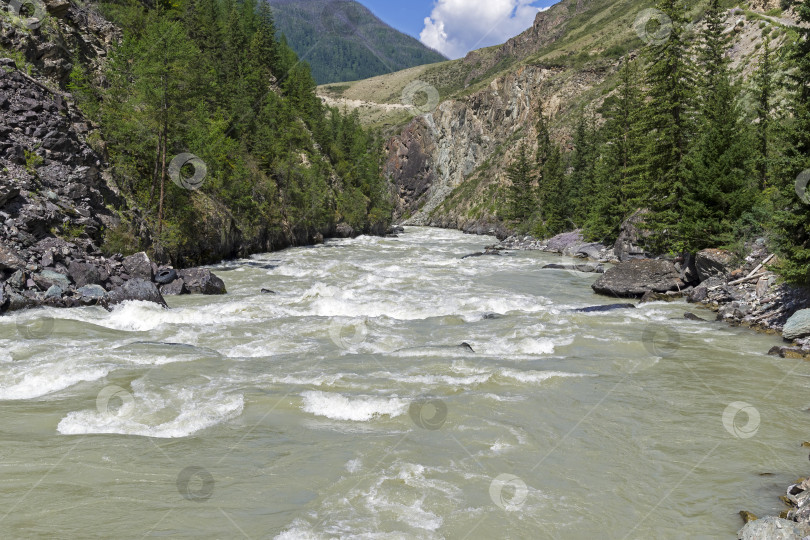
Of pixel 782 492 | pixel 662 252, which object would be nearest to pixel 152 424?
pixel 782 492

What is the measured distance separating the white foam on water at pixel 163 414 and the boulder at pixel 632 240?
28.0 m

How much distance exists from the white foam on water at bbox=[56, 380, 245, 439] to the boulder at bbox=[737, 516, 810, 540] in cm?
706

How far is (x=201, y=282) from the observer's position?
19.8 metres

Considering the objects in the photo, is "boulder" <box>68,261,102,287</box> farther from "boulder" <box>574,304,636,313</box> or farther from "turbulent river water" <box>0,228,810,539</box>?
"boulder" <box>574,304,636,313</box>

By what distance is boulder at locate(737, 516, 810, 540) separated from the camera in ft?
14.6

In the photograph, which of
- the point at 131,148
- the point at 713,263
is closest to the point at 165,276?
the point at 131,148

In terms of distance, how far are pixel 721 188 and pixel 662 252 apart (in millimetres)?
6963

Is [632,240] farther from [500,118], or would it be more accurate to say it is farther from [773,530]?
[500,118]

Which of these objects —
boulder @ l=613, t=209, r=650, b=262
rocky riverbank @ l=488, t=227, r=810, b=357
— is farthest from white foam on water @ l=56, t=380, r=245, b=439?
boulder @ l=613, t=209, r=650, b=262

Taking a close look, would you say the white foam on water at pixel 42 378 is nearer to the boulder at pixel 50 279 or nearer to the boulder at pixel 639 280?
the boulder at pixel 50 279

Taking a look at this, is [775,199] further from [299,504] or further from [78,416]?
[78,416]

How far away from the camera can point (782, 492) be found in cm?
574

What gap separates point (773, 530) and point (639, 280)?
1785 centimetres

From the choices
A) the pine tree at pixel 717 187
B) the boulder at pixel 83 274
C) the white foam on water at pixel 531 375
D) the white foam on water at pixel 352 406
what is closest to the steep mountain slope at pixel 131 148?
the boulder at pixel 83 274
